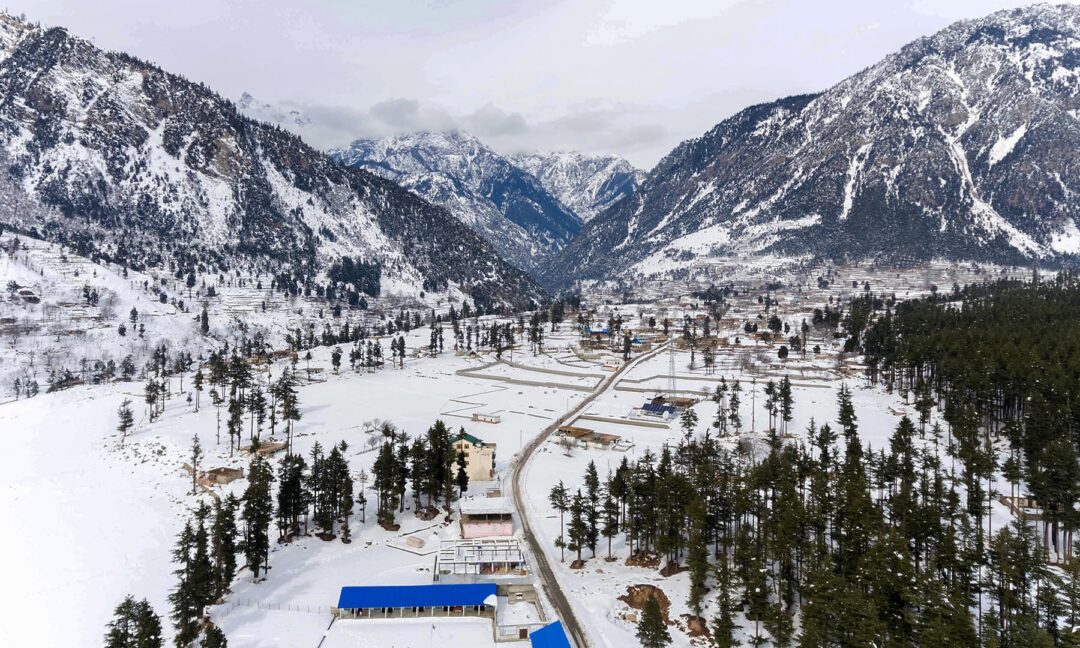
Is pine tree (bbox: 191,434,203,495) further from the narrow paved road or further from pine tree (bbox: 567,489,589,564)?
pine tree (bbox: 567,489,589,564)

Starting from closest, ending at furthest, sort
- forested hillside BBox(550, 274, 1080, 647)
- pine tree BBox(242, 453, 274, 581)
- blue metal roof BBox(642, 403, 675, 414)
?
forested hillside BBox(550, 274, 1080, 647)
pine tree BBox(242, 453, 274, 581)
blue metal roof BBox(642, 403, 675, 414)

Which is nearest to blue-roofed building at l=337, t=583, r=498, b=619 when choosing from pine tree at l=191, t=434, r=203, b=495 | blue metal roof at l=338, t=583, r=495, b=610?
blue metal roof at l=338, t=583, r=495, b=610

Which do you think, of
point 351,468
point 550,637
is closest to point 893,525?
point 550,637

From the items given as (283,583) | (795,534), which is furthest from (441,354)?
(795,534)

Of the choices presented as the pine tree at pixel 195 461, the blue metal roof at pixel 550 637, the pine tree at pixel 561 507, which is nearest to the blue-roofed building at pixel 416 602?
the blue metal roof at pixel 550 637

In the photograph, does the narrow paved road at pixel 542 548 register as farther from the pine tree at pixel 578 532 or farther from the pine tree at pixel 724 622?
the pine tree at pixel 724 622

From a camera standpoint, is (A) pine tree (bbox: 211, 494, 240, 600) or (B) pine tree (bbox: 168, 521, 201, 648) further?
(A) pine tree (bbox: 211, 494, 240, 600)

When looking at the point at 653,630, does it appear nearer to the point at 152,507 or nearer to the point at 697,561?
the point at 697,561
